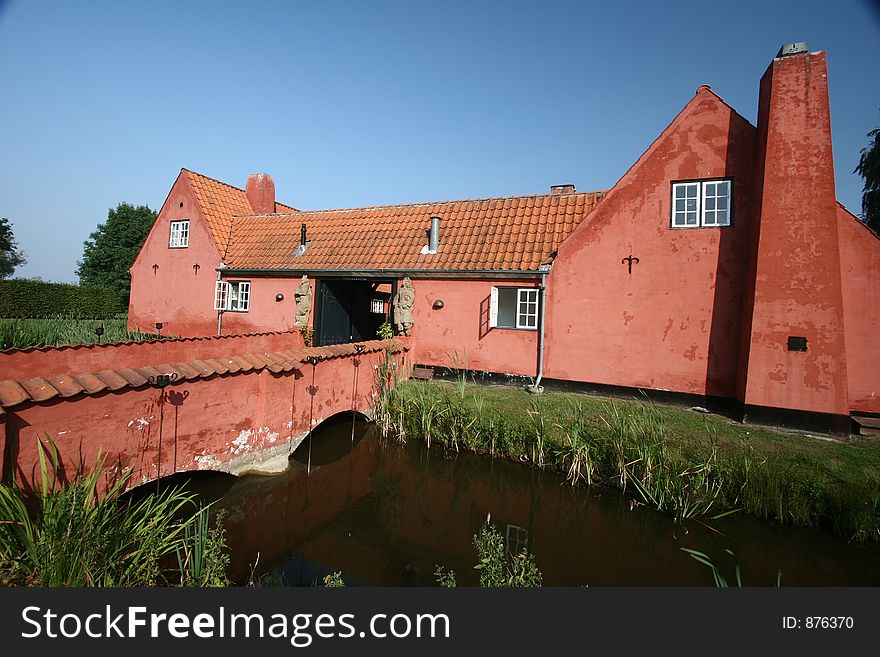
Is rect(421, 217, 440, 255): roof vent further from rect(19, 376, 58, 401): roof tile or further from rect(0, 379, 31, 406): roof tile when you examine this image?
rect(0, 379, 31, 406): roof tile

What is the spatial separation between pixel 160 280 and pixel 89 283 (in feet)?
73.1

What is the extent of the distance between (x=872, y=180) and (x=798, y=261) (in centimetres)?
1957

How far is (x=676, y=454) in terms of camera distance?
5777 millimetres

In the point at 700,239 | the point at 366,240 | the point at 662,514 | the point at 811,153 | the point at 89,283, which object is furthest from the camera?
the point at 89,283

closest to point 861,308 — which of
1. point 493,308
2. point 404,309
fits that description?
point 493,308

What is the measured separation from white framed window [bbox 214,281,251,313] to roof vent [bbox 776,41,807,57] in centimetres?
1642

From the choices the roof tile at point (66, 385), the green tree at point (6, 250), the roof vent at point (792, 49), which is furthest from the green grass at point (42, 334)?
the green tree at point (6, 250)

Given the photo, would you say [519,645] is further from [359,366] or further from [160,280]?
[160,280]

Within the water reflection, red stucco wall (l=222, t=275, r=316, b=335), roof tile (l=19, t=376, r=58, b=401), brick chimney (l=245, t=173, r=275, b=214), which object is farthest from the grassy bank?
brick chimney (l=245, t=173, r=275, b=214)

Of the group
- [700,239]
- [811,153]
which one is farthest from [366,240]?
[811,153]

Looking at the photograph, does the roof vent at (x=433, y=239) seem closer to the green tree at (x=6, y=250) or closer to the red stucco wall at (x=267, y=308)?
the red stucco wall at (x=267, y=308)

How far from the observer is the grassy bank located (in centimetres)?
493

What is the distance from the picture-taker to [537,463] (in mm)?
6422

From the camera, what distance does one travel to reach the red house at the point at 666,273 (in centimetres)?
750
